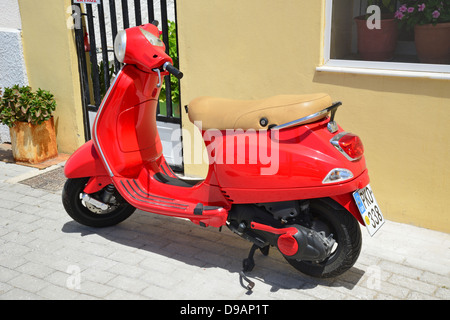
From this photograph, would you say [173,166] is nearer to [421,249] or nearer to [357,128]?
[357,128]

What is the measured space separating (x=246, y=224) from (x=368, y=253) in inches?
41.3

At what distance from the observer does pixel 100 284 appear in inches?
138

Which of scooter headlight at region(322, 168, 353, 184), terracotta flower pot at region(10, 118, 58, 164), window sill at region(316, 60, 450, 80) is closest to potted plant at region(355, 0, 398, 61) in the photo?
window sill at region(316, 60, 450, 80)

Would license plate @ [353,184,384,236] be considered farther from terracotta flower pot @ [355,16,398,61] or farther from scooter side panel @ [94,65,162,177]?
scooter side panel @ [94,65,162,177]

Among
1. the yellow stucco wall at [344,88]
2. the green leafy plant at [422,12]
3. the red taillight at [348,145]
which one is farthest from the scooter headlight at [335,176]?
the green leafy plant at [422,12]

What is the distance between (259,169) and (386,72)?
1.53 metres

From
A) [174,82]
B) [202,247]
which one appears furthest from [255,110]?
[174,82]

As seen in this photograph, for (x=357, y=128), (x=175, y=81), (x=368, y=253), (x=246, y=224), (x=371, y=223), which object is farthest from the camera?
(x=175, y=81)

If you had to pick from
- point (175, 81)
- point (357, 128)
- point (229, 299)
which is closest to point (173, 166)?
point (175, 81)

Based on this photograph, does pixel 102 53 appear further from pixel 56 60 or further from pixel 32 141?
pixel 32 141

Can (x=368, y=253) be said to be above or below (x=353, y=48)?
below

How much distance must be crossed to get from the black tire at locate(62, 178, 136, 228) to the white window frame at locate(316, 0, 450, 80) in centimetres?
202

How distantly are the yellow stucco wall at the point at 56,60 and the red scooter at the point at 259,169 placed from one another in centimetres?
229

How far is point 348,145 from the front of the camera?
124 inches
